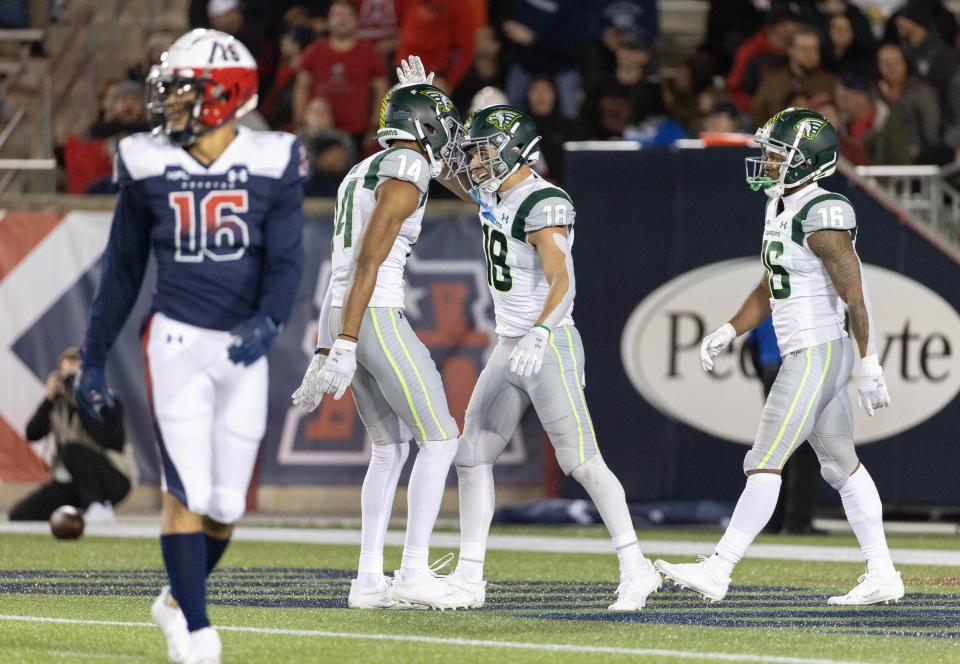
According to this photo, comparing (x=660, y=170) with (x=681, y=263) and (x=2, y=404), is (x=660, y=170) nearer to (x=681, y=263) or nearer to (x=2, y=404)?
(x=681, y=263)

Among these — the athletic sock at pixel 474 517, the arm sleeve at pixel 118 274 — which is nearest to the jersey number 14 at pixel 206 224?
the arm sleeve at pixel 118 274

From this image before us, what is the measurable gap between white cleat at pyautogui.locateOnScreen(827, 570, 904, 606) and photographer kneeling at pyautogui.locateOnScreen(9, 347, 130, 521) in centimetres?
593

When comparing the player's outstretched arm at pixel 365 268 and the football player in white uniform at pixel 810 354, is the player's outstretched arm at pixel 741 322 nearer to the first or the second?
the football player in white uniform at pixel 810 354

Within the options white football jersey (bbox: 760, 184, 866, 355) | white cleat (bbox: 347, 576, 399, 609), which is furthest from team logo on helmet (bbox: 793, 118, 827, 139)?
white cleat (bbox: 347, 576, 399, 609)

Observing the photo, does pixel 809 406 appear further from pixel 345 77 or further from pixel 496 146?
pixel 345 77

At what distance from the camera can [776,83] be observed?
1338 centimetres

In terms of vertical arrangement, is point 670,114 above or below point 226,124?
below

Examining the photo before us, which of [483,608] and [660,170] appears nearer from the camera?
[483,608]

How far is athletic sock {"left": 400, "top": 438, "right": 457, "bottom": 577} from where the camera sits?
686cm

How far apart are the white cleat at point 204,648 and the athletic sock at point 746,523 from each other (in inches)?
101

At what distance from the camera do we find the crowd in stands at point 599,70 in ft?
43.0

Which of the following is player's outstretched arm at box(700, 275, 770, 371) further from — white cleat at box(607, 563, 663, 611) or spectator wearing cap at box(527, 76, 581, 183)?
spectator wearing cap at box(527, 76, 581, 183)

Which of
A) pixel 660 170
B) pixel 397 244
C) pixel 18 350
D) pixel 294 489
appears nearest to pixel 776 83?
pixel 660 170

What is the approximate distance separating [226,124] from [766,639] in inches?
95.2
